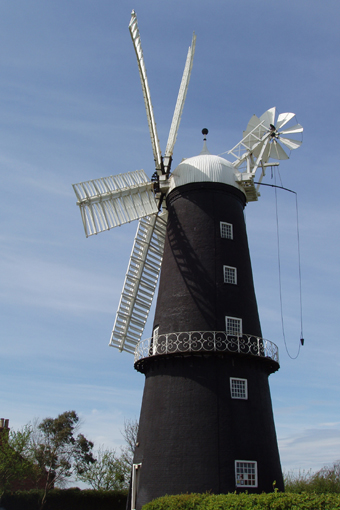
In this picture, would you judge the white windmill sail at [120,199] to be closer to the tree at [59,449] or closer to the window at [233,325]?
the window at [233,325]

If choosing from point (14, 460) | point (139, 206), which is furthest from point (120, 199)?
point (14, 460)

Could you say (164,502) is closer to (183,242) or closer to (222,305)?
(222,305)

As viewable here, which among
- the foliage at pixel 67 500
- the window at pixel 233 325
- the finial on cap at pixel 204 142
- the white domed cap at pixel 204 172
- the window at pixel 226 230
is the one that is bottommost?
the foliage at pixel 67 500

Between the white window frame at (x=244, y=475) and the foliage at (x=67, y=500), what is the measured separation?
2353 centimetres

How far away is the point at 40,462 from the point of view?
136 ft

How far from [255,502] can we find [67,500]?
2881 cm

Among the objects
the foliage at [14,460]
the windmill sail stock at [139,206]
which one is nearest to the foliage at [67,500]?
the foliage at [14,460]

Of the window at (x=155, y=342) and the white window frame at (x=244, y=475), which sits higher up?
the window at (x=155, y=342)

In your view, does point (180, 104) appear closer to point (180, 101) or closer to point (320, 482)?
point (180, 101)

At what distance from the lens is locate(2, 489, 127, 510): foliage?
123 ft

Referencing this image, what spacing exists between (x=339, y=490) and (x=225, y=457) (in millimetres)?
15995

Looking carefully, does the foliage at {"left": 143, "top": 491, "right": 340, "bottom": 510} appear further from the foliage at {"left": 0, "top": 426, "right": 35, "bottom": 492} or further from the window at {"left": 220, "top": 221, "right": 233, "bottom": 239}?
the foliage at {"left": 0, "top": 426, "right": 35, "bottom": 492}

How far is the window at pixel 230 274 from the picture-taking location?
24075 millimetres

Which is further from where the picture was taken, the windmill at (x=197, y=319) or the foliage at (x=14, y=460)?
the foliage at (x=14, y=460)
